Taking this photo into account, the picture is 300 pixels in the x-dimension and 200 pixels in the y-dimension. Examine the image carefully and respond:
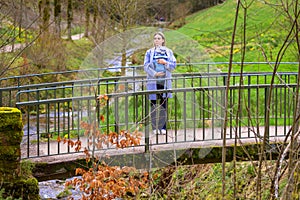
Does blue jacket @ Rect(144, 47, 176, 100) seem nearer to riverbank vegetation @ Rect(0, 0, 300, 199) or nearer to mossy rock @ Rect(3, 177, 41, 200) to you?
riverbank vegetation @ Rect(0, 0, 300, 199)

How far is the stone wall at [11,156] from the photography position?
23.4 feet

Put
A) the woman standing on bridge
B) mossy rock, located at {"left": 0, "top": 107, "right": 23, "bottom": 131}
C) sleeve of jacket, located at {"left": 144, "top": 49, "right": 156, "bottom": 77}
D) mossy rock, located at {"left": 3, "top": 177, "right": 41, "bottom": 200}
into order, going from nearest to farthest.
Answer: mossy rock, located at {"left": 0, "top": 107, "right": 23, "bottom": 131} < mossy rock, located at {"left": 3, "top": 177, "right": 41, "bottom": 200} < the woman standing on bridge < sleeve of jacket, located at {"left": 144, "top": 49, "right": 156, "bottom": 77}

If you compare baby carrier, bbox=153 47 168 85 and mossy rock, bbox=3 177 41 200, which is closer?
mossy rock, bbox=3 177 41 200

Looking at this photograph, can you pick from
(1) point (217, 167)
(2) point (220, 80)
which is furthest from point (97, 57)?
(1) point (217, 167)

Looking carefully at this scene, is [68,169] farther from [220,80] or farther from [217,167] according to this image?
[220,80]

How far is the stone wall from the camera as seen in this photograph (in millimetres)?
7137

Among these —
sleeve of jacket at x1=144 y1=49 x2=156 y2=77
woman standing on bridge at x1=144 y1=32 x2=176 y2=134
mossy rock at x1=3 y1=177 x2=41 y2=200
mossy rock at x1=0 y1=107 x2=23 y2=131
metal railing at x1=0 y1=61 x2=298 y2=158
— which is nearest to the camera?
mossy rock at x1=0 y1=107 x2=23 y2=131

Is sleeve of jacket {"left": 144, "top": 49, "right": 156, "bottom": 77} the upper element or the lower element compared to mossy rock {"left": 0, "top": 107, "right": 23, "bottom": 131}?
upper

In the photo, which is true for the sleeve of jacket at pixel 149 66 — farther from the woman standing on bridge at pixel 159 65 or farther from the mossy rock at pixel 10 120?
the mossy rock at pixel 10 120

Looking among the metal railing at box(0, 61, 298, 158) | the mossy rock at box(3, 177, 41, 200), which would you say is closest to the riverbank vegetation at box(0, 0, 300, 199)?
the metal railing at box(0, 61, 298, 158)

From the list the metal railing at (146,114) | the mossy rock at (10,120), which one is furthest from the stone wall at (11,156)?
the metal railing at (146,114)

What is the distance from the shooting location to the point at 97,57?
20.5 meters

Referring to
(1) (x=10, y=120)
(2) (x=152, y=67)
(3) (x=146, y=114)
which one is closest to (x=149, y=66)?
(2) (x=152, y=67)

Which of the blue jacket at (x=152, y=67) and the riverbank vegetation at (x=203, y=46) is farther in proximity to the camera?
the blue jacket at (x=152, y=67)
